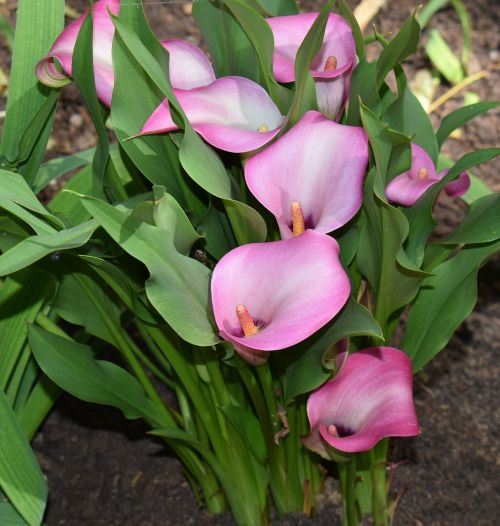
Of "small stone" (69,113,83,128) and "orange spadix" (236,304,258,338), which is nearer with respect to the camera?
"orange spadix" (236,304,258,338)

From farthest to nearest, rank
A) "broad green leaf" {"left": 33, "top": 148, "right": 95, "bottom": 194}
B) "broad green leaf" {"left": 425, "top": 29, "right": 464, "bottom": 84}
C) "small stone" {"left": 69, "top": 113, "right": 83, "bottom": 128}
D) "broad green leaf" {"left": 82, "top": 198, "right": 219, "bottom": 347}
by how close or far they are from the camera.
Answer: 1. "broad green leaf" {"left": 425, "top": 29, "right": 464, "bottom": 84}
2. "small stone" {"left": 69, "top": 113, "right": 83, "bottom": 128}
3. "broad green leaf" {"left": 33, "top": 148, "right": 95, "bottom": 194}
4. "broad green leaf" {"left": 82, "top": 198, "right": 219, "bottom": 347}

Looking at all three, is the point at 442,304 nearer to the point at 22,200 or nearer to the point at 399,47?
the point at 399,47

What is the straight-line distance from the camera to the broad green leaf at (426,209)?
2.46 ft

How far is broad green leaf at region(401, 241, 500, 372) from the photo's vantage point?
859 mm

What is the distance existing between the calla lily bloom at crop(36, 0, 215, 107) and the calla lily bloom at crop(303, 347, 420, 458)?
0.96 ft

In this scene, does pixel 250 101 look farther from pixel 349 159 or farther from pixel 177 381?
pixel 177 381

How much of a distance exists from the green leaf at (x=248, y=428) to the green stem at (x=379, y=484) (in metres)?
0.12

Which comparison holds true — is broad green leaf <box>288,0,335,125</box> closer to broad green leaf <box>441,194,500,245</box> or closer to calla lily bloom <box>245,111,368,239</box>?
calla lily bloom <box>245,111,368,239</box>

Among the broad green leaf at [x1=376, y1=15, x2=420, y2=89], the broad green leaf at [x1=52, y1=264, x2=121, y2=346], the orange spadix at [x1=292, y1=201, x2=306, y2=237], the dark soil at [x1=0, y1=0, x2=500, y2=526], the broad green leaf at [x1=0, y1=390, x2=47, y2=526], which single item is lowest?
the dark soil at [x1=0, y1=0, x2=500, y2=526]

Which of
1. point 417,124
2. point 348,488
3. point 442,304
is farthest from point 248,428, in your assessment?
point 417,124

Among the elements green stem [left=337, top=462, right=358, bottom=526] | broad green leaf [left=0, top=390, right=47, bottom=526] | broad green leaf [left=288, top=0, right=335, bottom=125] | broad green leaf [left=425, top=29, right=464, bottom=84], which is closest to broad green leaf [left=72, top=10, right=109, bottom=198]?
broad green leaf [left=288, top=0, right=335, bottom=125]

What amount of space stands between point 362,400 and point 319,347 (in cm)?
8

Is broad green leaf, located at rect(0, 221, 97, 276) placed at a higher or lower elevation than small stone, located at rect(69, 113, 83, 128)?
higher

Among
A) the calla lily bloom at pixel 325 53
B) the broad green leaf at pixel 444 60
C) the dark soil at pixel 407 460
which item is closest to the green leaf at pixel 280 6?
the calla lily bloom at pixel 325 53
